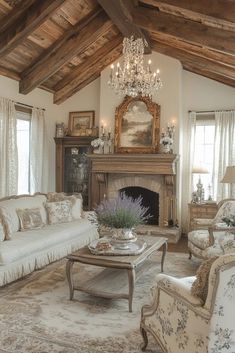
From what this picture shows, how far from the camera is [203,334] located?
81.7 inches

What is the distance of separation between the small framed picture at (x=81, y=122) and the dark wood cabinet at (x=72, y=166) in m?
0.21

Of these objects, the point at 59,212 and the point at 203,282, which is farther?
the point at 59,212

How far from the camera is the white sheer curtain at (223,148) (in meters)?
6.90

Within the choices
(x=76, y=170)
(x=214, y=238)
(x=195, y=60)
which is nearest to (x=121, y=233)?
(x=214, y=238)

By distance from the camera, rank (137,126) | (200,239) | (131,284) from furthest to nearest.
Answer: (137,126), (200,239), (131,284)

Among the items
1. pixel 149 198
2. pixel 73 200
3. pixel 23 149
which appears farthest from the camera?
pixel 149 198

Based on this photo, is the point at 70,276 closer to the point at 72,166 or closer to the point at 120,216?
the point at 120,216

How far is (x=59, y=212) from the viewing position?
565 cm

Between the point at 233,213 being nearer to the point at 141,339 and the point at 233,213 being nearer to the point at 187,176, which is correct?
the point at 187,176

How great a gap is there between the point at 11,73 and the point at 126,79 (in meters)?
2.88

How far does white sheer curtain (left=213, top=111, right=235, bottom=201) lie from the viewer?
22.6 feet

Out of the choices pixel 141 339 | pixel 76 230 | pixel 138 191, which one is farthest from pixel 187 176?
pixel 141 339

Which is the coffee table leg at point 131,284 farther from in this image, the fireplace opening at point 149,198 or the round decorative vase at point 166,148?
the fireplace opening at point 149,198

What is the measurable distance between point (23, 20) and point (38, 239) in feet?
10.4
